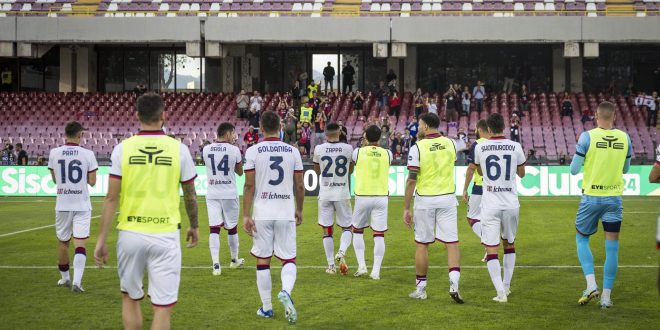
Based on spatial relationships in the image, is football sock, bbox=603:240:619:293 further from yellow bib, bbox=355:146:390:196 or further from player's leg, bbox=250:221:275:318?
player's leg, bbox=250:221:275:318

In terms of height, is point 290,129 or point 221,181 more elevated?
point 290,129

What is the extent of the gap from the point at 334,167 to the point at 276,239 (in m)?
3.53

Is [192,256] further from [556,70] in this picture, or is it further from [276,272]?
[556,70]

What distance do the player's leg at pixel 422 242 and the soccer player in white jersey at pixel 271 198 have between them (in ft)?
6.32

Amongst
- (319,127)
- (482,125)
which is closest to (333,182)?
(482,125)

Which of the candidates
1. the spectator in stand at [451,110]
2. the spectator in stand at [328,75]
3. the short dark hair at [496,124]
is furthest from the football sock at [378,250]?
the spectator in stand at [328,75]

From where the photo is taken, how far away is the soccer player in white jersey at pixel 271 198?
10102mm

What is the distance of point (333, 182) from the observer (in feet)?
44.6

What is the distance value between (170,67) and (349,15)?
11.4 meters

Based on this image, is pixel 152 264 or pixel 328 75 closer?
pixel 152 264

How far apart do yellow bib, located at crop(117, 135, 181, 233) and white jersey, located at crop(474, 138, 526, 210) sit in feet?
15.8

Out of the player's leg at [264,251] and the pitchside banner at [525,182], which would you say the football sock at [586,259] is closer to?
the player's leg at [264,251]

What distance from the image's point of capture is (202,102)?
145 ft

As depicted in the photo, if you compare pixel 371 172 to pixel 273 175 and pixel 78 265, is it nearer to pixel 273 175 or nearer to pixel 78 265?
pixel 273 175
